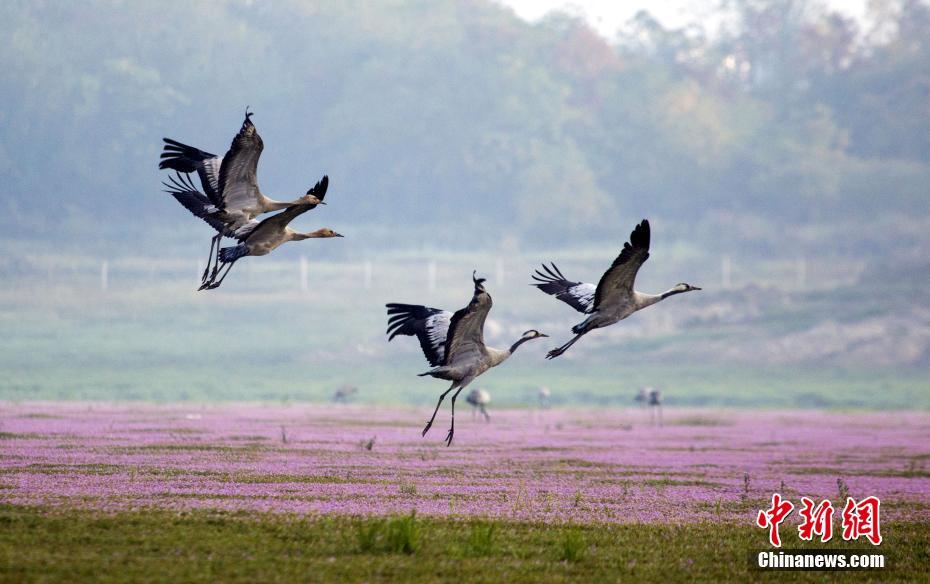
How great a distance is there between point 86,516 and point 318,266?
115 m

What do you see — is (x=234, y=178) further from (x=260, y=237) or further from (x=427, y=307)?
(x=427, y=307)

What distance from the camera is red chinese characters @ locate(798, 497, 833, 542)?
22.4 meters

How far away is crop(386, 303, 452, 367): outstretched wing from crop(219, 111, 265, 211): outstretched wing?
326 centimetres

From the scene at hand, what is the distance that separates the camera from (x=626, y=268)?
2298 cm

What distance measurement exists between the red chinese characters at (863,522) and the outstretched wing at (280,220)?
9.78m

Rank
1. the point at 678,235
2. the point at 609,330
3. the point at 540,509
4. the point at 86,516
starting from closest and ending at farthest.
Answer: the point at 86,516 < the point at 540,509 < the point at 609,330 < the point at 678,235

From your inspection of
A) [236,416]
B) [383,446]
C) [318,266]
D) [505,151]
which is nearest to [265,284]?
[318,266]

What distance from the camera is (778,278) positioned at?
13700 cm

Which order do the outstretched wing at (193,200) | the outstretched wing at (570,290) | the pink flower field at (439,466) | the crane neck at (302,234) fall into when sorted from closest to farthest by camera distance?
the pink flower field at (439,466) < the outstretched wing at (570,290) < the crane neck at (302,234) < the outstretched wing at (193,200)

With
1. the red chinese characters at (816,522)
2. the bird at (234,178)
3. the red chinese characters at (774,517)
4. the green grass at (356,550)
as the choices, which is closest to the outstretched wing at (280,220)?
A: the bird at (234,178)

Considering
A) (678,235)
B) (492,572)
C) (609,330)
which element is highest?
(678,235)

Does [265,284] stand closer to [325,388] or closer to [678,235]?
[325,388]

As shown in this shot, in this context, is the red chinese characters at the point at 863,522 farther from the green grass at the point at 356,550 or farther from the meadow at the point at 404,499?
the green grass at the point at 356,550

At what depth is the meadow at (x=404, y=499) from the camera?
18359mm
